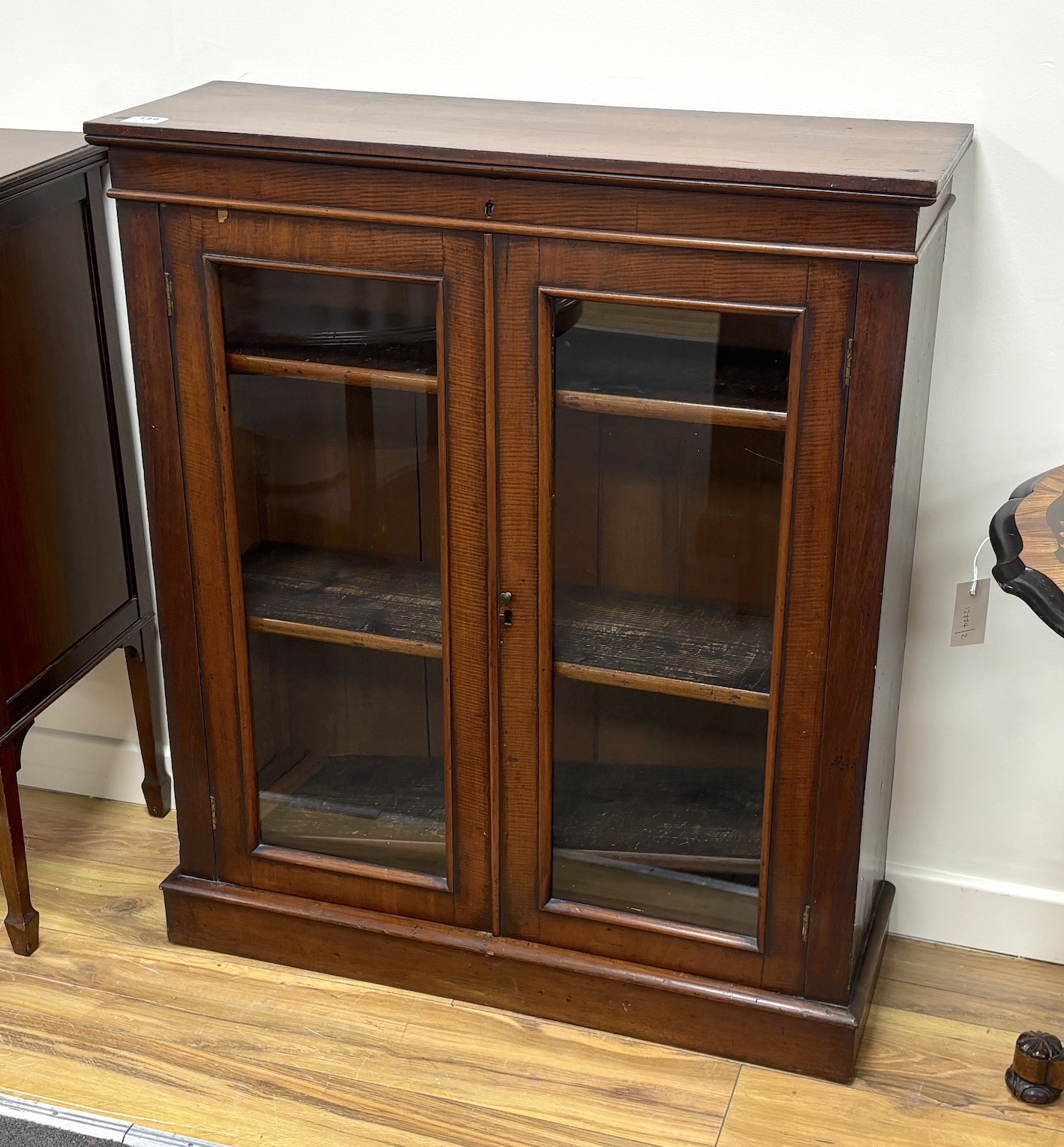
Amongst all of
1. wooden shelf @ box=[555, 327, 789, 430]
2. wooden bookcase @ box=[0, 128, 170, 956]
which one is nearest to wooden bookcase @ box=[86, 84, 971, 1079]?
wooden shelf @ box=[555, 327, 789, 430]

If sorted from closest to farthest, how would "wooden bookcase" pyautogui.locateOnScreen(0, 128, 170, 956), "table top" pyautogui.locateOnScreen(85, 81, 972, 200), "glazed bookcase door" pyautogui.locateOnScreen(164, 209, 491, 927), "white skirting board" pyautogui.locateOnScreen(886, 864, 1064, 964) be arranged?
1. "table top" pyautogui.locateOnScreen(85, 81, 972, 200)
2. "glazed bookcase door" pyautogui.locateOnScreen(164, 209, 491, 927)
3. "wooden bookcase" pyautogui.locateOnScreen(0, 128, 170, 956)
4. "white skirting board" pyautogui.locateOnScreen(886, 864, 1064, 964)

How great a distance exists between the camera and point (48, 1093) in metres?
1.68

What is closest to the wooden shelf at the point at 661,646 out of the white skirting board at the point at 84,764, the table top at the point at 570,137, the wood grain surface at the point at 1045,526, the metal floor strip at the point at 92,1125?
the wood grain surface at the point at 1045,526

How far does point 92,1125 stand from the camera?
1630 millimetres

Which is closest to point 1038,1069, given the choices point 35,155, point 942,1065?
point 942,1065

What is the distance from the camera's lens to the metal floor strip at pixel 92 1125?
1607 mm

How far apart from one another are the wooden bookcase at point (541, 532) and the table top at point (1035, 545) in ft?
0.45

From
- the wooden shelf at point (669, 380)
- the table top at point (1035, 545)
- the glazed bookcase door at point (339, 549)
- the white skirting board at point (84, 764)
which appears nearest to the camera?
the table top at point (1035, 545)

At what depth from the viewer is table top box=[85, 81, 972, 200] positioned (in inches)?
52.9

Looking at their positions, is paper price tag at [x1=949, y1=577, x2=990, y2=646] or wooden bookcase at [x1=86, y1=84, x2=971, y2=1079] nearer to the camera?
wooden bookcase at [x1=86, y1=84, x2=971, y2=1079]

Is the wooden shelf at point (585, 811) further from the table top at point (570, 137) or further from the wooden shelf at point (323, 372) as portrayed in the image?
the table top at point (570, 137)

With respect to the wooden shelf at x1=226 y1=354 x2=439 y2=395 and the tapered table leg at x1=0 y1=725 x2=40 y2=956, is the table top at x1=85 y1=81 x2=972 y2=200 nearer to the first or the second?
the wooden shelf at x1=226 y1=354 x2=439 y2=395

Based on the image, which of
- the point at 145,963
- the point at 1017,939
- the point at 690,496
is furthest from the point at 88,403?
the point at 1017,939

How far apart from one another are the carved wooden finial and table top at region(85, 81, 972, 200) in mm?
1026
